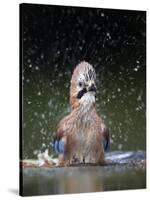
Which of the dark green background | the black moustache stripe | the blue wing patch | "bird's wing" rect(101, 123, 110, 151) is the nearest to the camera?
the dark green background

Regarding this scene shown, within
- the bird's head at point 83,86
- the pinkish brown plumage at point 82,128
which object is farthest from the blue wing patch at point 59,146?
the bird's head at point 83,86

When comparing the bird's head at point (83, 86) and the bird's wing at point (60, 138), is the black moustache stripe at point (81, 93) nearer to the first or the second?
the bird's head at point (83, 86)

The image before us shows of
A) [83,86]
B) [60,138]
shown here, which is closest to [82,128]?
[60,138]

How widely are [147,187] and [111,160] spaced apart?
471mm

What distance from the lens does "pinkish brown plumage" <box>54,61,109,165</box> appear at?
6773 millimetres

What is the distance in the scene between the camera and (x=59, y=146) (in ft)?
22.1

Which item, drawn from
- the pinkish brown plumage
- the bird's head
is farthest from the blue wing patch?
the bird's head

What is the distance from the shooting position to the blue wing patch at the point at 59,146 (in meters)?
6.73

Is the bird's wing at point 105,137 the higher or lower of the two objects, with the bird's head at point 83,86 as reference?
lower

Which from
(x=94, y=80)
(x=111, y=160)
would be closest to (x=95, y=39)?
(x=94, y=80)

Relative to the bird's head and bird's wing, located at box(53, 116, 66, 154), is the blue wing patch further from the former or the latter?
the bird's head

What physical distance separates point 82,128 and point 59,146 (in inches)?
11.1

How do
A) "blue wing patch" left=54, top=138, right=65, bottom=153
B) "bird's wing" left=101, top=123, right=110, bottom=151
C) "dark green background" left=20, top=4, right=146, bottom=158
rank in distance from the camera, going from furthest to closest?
"bird's wing" left=101, top=123, right=110, bottom=151 → "blue wing patch" left=54, top=138, right=65, bottom=153 → "dark green background" left=20, top=4, right=146, bottom=158

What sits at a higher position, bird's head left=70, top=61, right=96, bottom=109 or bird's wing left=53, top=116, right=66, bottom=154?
bird's head left=70, top=61, right=96, bottom=109
